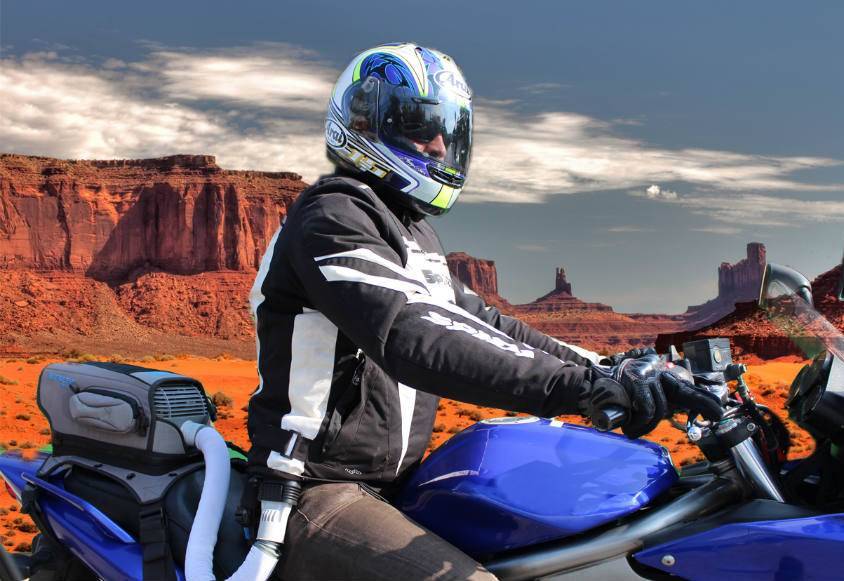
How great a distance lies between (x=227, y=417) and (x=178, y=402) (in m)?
19.7

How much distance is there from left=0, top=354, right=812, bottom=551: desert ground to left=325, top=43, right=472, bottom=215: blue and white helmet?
10.6 metres

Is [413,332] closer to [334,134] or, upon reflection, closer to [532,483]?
[532,483]

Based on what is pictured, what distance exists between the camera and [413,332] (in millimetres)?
2809

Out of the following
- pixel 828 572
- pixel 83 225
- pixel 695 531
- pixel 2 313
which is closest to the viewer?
pixel 828 572

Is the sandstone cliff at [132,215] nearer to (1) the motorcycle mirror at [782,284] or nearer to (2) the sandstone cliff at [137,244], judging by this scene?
(2) the sandstone cliff at [137,244]

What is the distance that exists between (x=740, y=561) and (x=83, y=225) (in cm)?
11714

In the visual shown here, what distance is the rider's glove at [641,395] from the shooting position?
2592 millimetres

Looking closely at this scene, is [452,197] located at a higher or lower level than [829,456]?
higher

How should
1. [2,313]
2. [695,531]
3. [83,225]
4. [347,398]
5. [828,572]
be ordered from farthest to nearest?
[83,225] < [2,313] < [347,398] < [695,531] < [828,572]

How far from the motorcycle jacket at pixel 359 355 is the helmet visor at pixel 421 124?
36 centimetres

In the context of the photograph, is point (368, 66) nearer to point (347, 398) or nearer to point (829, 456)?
point (347, 398)

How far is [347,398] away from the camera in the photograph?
302 cm

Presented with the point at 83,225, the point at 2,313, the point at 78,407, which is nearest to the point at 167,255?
the point at 83,225

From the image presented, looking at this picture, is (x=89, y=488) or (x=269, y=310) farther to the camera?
(x=89, y=488)
